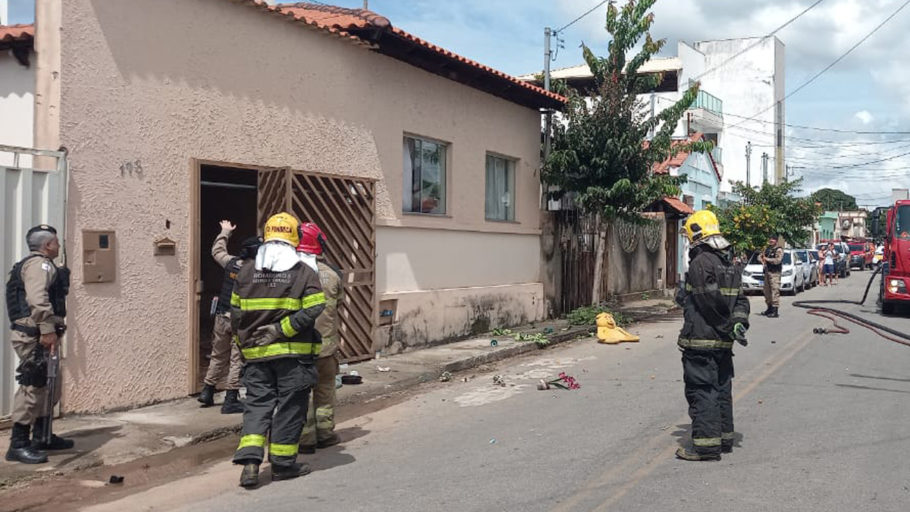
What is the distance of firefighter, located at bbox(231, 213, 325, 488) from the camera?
5.77 metres

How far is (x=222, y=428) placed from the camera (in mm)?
7375

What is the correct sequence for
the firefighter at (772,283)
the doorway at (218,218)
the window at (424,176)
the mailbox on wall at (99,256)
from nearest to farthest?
the mailbox on wall at (99,256)
the doorway at (218,218)
the window at (424,176)
the firefighter at (772,283)

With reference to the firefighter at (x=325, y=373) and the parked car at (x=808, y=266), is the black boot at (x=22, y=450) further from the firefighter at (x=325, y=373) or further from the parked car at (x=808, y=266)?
the parked car at (x=808, y=266)

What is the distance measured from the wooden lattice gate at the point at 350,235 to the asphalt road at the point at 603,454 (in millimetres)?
1720

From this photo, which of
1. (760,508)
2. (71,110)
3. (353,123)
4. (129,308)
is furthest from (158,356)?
(760,508)

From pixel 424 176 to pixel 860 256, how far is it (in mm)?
54280

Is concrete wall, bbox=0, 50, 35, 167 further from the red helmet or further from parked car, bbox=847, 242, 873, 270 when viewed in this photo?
parked car, bbox=847, 242, 873, 270

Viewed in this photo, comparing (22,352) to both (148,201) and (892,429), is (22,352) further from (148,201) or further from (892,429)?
(892,429)

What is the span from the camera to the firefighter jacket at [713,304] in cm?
640

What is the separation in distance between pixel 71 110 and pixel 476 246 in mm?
8126

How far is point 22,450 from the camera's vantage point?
6.06 meters

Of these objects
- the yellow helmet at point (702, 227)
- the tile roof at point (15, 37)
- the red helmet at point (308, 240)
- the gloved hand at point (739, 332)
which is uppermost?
the tile roof at point (15, 37)

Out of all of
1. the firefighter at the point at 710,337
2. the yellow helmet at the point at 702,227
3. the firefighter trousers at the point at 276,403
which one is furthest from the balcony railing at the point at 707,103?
the firefighter trousers at the point at 276,403

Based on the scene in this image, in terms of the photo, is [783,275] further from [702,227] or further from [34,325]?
[34,325]
